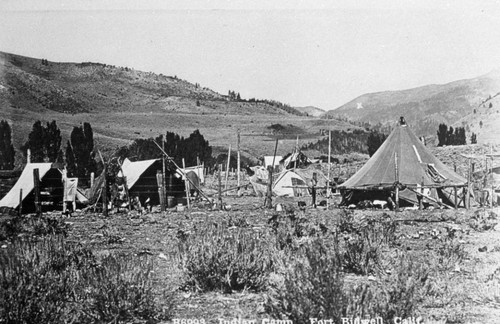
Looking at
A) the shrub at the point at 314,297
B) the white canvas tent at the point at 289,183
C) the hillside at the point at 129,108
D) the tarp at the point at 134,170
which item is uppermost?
the hillside at the point at 129,108

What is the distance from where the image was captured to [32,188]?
63.3ft

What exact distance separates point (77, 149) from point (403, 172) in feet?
61.7

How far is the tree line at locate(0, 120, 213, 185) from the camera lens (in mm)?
28672

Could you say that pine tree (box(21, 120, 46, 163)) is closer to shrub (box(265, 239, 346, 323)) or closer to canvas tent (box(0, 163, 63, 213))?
canvas tent (box(0, 163, 63, 213))

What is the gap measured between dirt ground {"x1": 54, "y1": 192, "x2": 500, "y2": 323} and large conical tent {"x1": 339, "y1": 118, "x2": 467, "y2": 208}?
3147mm

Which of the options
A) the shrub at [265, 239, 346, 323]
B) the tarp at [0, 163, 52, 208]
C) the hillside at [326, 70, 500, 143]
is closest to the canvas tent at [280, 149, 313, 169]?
the tarp at [0, 163, 52, 208]

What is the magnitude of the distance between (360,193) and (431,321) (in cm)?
1493

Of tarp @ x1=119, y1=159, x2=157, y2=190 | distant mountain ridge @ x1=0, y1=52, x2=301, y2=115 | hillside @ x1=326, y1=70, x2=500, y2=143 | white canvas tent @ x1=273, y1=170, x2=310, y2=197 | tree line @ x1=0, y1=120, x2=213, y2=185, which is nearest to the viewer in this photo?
tarp @ x1=119, y1=159, x2=157, y2=190

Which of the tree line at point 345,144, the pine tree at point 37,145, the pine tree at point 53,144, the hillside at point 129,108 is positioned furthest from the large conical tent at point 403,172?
the tree line at point 345,144

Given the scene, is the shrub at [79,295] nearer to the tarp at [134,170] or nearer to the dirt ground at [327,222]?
the dirt ground at [327,222]

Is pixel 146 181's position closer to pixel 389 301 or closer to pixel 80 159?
pixel 80 159

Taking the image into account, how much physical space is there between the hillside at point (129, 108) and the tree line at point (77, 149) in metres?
12.3

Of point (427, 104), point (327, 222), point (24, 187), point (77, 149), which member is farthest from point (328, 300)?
point (427, 104)

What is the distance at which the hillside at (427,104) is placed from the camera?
11106 cm
